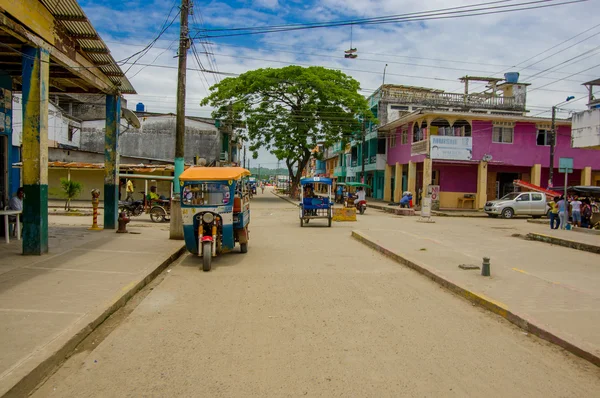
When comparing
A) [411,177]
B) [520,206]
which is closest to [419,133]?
[411,177]

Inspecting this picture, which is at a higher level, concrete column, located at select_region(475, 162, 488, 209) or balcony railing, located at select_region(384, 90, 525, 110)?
balcony railing, located at select_region(384, 90, 525, 110)

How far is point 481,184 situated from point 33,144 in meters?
30.1

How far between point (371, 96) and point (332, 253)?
36067mm

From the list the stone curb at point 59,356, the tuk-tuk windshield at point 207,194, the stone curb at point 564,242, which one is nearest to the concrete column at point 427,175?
the stone curb at point 564,242

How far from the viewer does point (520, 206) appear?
2805 cm

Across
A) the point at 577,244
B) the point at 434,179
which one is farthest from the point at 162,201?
the point at 434,179

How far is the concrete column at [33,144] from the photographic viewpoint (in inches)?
369

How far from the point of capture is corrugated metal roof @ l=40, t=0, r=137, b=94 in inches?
385

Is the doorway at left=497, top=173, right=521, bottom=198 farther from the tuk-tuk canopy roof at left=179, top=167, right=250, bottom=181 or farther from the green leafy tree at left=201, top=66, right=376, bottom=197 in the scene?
the tuk-tuk canopy roof at left=179, top=167, right=250, bottom=181

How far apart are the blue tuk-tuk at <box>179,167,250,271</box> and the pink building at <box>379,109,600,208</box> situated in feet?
76.2

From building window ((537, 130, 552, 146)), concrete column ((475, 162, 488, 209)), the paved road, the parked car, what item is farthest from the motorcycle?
building window ((537, 130, 552, 146))

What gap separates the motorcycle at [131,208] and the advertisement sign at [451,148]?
19776 millimetres

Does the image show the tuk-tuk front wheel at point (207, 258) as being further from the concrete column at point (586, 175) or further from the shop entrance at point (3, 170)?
the concrete column at point (586, 175)

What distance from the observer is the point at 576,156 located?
1371 inches
